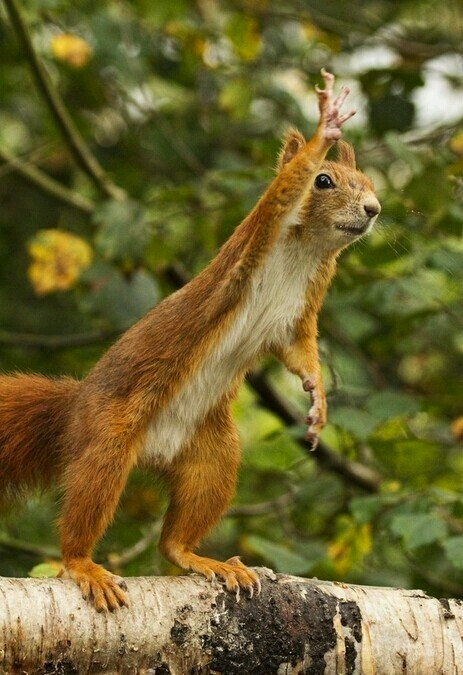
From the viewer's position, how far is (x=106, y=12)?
5.93 m

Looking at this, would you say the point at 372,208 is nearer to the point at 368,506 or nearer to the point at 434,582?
the point at 368,506

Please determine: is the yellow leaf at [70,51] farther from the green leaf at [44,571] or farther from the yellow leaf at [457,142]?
the green leaf at [44,571]

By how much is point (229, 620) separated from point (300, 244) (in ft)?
3.98

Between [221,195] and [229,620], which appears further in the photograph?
[221,195]

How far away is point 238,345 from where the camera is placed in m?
3.47

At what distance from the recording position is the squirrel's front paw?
3.32m

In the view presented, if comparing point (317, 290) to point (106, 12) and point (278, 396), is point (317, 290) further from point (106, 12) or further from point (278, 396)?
point (106, 12)

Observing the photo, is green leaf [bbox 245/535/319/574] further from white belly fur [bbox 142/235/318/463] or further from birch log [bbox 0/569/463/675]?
birch log [bbox 0/569/463/675]

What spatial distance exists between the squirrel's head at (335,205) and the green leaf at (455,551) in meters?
1.05

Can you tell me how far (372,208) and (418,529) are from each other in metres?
1.14

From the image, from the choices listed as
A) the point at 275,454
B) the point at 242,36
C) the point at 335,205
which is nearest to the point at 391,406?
the point at 275,454

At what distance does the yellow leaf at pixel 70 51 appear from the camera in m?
5.47

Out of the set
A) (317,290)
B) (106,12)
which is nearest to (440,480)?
(317,290)

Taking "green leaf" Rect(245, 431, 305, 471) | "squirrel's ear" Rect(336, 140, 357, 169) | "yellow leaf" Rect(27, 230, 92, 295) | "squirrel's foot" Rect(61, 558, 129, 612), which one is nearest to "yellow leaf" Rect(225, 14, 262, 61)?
"yellow leaf" Rect(27, 230, 92, 295)
